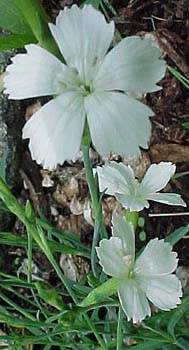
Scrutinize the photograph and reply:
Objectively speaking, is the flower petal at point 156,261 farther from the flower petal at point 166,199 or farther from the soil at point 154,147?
the soil at point 154,147

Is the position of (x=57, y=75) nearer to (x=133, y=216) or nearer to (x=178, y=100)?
(x=133, y=216)

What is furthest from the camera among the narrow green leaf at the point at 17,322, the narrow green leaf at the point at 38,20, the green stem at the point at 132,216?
the narrow green leaf at the point at 17,322

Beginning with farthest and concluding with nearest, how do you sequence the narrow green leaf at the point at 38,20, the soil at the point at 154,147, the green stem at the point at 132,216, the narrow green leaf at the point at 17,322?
the soil at the point at 154,147, the narrow green leaf at the point at 17,322, the green stem at the point at 132,216, the narrow green leaf at the point at 38,20

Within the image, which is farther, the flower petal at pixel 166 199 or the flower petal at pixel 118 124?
the flower petal at pixel 166 199

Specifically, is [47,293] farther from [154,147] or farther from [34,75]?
[154,147]

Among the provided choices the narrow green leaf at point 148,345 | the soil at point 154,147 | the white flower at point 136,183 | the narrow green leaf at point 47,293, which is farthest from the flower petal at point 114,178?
the soil at point 154,147

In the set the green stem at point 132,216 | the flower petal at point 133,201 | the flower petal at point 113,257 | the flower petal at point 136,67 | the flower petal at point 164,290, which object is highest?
the flower petal at point 136,67
